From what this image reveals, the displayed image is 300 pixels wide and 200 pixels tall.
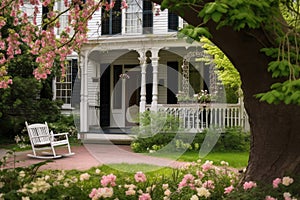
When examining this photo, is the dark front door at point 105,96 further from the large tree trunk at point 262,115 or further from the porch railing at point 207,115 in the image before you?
the large tree trunk at point 262,115

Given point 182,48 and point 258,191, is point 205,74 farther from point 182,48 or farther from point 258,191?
point 258,191

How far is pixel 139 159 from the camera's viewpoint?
11180 mm

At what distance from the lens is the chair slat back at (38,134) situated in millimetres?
11781

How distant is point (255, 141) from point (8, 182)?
2.54m

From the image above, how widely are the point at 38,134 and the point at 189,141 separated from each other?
5012 millimetres

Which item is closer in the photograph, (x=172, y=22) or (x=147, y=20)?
(x=172, y=22)

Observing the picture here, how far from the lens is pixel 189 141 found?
44.0ft

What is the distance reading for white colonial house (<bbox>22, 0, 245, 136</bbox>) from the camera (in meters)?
14.5

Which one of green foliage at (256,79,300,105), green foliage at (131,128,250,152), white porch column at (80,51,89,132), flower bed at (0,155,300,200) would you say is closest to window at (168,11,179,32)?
white porch column at (80,51,89,132)

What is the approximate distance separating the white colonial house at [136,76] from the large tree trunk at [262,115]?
394 inches

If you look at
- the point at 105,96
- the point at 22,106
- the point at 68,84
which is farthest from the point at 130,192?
the point at 68,84

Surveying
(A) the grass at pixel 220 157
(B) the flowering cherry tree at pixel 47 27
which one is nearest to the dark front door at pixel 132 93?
(A) the grass at pixel 220 157

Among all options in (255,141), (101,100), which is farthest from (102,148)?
(255,141)

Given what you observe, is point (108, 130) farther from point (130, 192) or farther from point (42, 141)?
point (130, 192)
